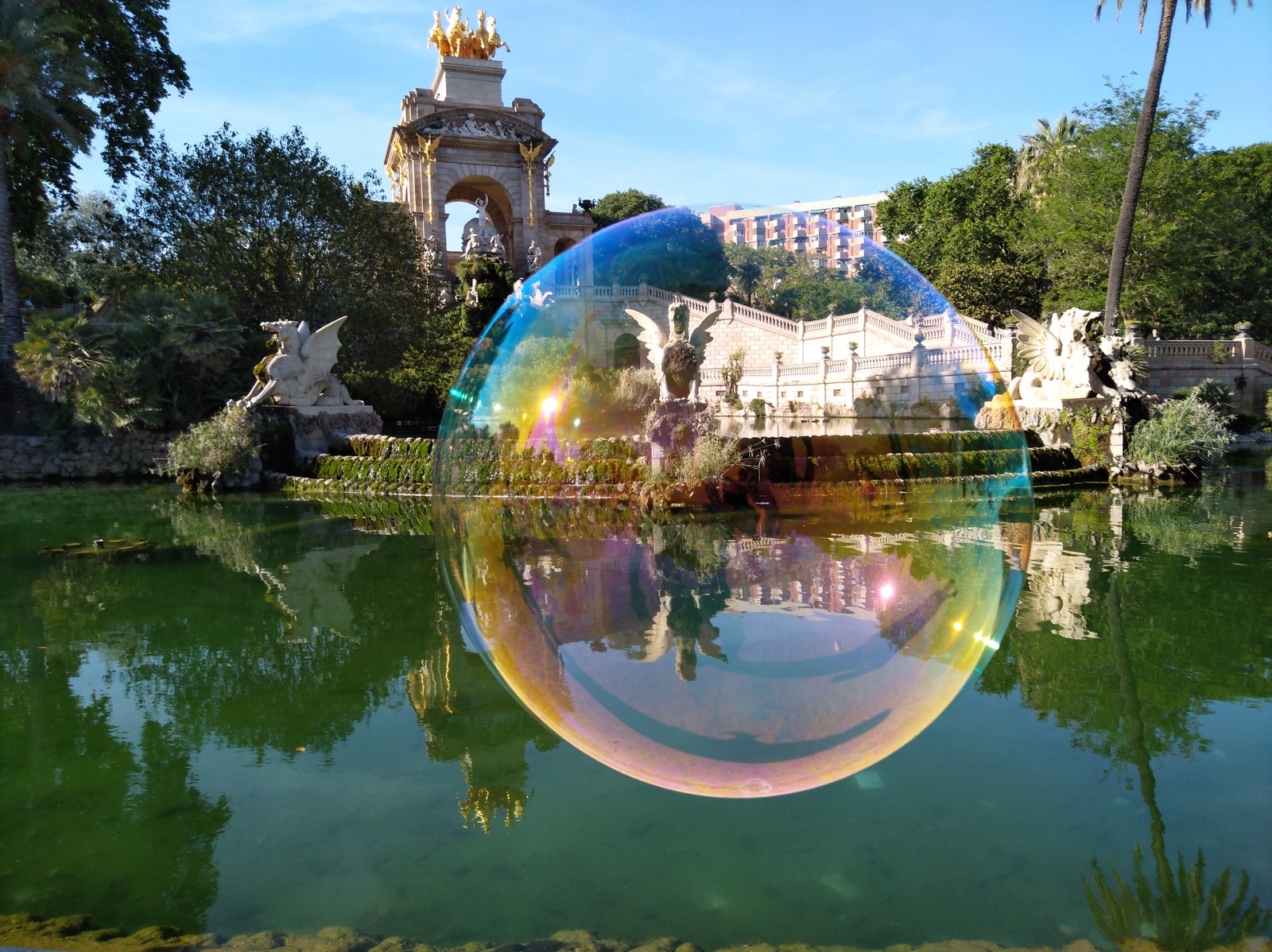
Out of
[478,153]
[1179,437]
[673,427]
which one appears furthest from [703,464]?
[478,153]

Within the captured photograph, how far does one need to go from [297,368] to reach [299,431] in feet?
4.95

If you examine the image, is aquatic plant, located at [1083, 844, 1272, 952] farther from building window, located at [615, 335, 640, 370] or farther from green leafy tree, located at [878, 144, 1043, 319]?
green leafy tree, located at [878, 144, 1043, 319]

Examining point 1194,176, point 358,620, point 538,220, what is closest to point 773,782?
point 358,620

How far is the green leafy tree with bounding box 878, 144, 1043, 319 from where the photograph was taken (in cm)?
3688

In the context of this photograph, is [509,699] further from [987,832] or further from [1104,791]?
[1104,791]

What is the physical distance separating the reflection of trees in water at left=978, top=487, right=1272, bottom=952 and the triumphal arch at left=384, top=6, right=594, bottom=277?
37.2 m

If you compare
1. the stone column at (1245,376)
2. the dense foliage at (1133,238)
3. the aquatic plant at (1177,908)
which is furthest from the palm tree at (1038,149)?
the aquatic plant at (1177,908)

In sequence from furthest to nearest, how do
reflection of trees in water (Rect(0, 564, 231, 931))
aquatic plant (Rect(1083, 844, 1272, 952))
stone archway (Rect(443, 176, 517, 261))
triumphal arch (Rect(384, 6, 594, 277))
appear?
stone archway (Rect(443, 176, 517, 261)), triumphal arch (Rect(384, 6, 594, 277)), reflection of trees in water (Rect(0, 564, 231, 931)), aquatic plant (Rect(1083, 844, 1272, 952))

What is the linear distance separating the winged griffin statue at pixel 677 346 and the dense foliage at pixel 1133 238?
1177 inches

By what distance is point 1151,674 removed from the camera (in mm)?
5797

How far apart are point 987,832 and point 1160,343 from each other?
30590 millimetres

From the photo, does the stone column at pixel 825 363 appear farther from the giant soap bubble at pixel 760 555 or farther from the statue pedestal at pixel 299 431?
the statue pedestal at pixel 299 431

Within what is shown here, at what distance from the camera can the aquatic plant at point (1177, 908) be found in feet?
10.1

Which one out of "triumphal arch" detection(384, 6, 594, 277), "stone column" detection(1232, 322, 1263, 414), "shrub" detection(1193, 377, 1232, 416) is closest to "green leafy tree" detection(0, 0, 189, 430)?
"triumphal arch" detection(384, 6, 594, 277)
